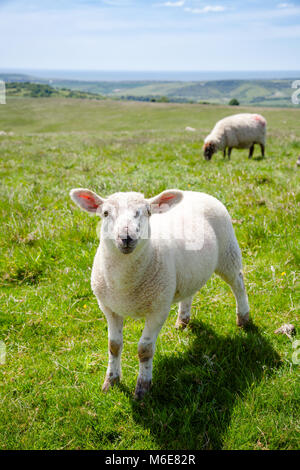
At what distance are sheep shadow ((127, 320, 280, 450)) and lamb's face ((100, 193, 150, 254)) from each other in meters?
1.39

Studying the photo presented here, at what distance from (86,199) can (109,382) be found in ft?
5.73

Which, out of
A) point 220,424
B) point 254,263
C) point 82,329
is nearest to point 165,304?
point 220,424

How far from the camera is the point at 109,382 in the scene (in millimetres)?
3338

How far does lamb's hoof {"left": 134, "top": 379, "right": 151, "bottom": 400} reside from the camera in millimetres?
3156

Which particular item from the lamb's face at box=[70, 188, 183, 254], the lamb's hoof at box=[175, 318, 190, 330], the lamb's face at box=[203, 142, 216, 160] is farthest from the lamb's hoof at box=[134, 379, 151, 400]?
the lamb's face at box=[203, 142, 216, 160]

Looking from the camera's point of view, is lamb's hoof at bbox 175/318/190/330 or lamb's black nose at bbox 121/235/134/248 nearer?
lamb's black nose at bbox 121/235/134/248

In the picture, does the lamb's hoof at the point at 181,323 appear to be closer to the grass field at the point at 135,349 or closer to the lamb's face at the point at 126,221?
the grass field at the point at 135,349

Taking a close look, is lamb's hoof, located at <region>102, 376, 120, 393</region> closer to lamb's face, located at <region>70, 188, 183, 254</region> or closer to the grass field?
the grass field

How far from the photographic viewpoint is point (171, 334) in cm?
397

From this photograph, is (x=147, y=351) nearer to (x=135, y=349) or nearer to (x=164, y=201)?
(x=135, y=349)

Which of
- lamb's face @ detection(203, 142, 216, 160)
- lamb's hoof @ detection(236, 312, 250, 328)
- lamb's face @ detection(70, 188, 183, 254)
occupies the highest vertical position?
lamb's face @ detection(203, 142, 216, 160)

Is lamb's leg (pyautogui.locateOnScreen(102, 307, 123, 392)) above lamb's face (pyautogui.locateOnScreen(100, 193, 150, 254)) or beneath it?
beneath

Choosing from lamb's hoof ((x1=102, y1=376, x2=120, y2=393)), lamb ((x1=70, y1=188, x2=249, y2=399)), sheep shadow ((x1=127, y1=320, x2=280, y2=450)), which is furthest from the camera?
lamb's hoof ((x1=102, y1=376, x2=120, y2=393))

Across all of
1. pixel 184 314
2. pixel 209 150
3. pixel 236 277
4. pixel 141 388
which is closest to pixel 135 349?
pixel 141 388
